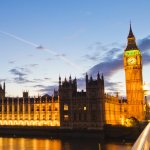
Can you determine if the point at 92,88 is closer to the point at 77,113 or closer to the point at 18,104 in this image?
the point at 77,113

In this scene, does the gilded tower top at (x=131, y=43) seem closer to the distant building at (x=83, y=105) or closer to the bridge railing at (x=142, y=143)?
the distant building at (x=83, y=105)

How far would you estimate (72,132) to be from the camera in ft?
Answer: 299

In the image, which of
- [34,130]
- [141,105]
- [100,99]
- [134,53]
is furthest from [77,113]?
[134,53]

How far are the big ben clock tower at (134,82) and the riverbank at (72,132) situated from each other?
74.1ft

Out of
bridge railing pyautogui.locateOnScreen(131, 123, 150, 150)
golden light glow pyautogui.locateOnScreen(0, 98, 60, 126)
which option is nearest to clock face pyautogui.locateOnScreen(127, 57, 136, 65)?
golden light glow pyautogui.locateOnScreen(0, 98, 60, 126)

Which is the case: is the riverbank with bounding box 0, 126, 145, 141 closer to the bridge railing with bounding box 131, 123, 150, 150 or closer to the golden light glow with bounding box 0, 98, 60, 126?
the golden light glow with bounding box 0, 98, 60, 126

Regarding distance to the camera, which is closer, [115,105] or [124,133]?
[124,133]

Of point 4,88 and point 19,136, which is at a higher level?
point 4,88

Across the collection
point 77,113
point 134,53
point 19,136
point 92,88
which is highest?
point 134,53

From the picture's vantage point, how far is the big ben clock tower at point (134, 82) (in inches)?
4254

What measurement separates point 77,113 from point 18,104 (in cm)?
2588

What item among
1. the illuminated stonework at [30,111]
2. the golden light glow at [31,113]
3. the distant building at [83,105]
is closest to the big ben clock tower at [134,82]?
the distant building at [83,105]

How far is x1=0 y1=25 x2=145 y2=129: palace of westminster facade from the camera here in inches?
3723

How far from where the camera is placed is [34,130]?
320 feet
